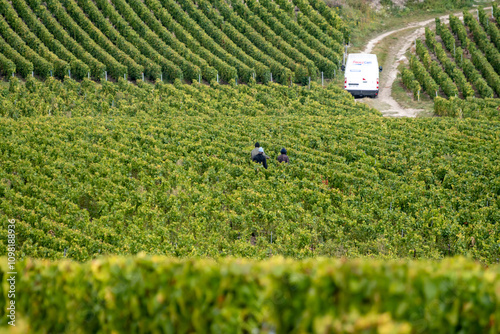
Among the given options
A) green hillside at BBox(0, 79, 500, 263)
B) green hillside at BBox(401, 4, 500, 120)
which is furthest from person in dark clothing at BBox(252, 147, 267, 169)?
green hillside at BBox(401, 4, 500, 120)

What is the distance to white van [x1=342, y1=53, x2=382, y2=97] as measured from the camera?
1407 inches

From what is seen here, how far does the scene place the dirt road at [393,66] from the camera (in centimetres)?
3456

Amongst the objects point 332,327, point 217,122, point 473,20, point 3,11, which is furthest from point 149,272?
point 473,20

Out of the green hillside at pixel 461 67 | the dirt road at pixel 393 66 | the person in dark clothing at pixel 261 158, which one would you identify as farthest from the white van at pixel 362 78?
the person in dark clothing at pixel 261 158

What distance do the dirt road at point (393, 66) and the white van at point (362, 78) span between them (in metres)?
0.70

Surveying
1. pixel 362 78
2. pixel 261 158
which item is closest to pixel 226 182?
pixel 261 158

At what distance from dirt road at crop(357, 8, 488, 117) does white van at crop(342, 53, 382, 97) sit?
705 millimetres

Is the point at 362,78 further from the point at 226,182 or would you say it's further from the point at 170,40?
the point at 226,182

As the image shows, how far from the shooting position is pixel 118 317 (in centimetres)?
722

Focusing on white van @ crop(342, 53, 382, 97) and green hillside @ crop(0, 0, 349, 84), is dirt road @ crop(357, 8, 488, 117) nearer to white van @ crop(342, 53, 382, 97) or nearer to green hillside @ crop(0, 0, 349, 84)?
white van @ crop(342, 53, 382, 97)

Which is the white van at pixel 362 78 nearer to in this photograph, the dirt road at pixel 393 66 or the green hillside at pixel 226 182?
the dirt road at pixel 393 66

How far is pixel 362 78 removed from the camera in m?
35.8

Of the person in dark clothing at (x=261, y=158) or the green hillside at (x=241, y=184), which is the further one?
the person in dark clothing at (x=261, y=158)

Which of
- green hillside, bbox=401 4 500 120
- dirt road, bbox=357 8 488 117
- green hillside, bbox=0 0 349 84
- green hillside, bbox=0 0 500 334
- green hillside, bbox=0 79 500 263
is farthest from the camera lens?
green hillside, bbox=0 0 349 84
